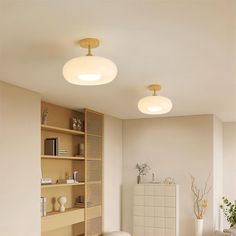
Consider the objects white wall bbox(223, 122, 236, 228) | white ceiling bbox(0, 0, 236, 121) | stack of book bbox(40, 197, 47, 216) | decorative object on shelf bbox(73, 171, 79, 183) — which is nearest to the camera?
white ceiling bbox(0, 0, 236, 121)

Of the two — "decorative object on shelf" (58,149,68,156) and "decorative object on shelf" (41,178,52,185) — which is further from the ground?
"decorative object on shelf" (58,149,68,156)

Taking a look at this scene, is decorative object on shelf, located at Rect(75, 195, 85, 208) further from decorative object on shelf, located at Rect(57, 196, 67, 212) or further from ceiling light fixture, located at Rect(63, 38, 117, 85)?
ceiling light fixture, located at Rect(63, 38, 117, 85)

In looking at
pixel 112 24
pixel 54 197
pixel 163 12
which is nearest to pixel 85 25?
pixel 112 24

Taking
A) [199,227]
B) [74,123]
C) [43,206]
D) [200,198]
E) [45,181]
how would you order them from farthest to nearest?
[200,198] → [199,227] → [74,123] → [45,181] → [43,206]

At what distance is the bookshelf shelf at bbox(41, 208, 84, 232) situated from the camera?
16.5ft

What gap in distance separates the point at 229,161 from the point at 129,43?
5.22 metres

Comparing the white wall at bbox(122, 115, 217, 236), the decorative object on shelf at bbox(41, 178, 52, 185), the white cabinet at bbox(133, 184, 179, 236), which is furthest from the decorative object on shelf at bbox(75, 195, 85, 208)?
the white wall at bbox(122, 115, 217, 236)

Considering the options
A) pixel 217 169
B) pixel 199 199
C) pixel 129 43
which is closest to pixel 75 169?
pixel 199 199

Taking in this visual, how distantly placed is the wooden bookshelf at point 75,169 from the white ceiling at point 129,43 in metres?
1.06

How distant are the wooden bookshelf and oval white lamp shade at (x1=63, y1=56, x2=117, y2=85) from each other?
8.94 feet

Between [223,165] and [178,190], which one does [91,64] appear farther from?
[223,165]

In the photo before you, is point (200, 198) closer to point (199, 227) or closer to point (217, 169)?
point (199, 227)

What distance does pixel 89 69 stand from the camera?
2590mm

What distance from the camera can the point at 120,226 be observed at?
23.7 ft
